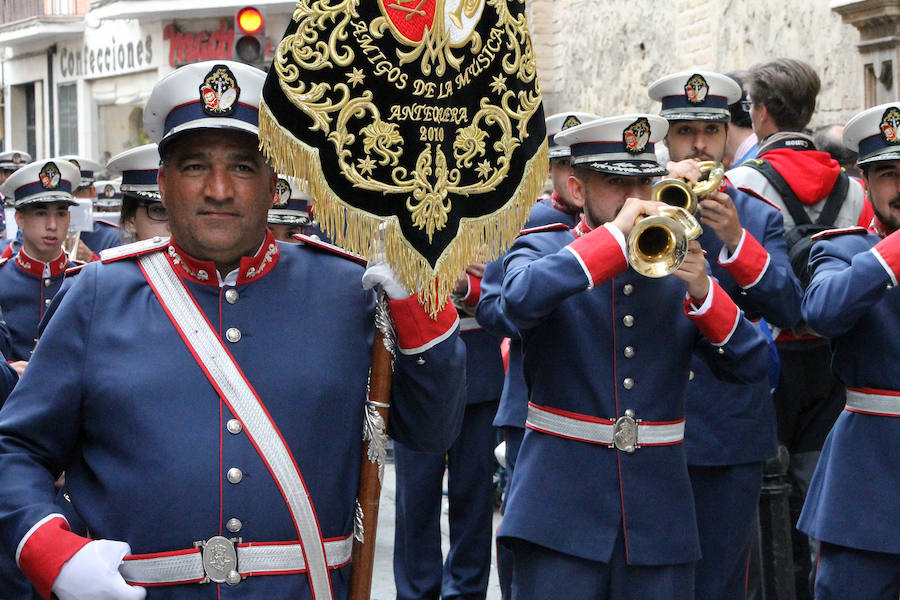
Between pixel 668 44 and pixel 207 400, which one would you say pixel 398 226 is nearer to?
pixel 207 400

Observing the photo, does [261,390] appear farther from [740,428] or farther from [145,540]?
[740,428]

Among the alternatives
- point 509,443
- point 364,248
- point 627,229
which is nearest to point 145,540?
point 364,248

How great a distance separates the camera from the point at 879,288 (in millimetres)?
4859

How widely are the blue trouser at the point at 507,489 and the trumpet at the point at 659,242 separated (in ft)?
5.58

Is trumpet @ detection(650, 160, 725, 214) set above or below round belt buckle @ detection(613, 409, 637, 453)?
above

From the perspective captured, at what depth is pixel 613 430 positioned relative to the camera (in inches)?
178

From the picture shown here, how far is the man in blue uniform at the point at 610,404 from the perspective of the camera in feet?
14.5

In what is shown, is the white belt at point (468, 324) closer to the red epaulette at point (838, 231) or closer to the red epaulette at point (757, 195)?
the red epaulette at point (757, 195)

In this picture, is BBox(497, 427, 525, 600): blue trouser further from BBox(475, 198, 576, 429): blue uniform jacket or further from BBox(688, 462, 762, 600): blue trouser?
BBox(688, 462, 762, 600): blue trouser

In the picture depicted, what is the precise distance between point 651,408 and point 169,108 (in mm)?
1976

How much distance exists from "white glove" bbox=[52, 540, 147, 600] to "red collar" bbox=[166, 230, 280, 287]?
2.13ft

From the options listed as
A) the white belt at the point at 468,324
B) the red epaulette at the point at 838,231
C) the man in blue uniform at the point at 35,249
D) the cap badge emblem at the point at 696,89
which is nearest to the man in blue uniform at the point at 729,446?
the red epaulette at the point at 838,231

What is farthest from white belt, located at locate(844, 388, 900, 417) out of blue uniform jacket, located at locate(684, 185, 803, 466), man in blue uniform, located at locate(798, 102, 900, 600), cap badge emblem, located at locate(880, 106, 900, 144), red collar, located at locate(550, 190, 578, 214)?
red collar, located at locate(550, 190, 578, 214)

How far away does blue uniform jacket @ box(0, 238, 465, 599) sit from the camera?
10.2 feet
